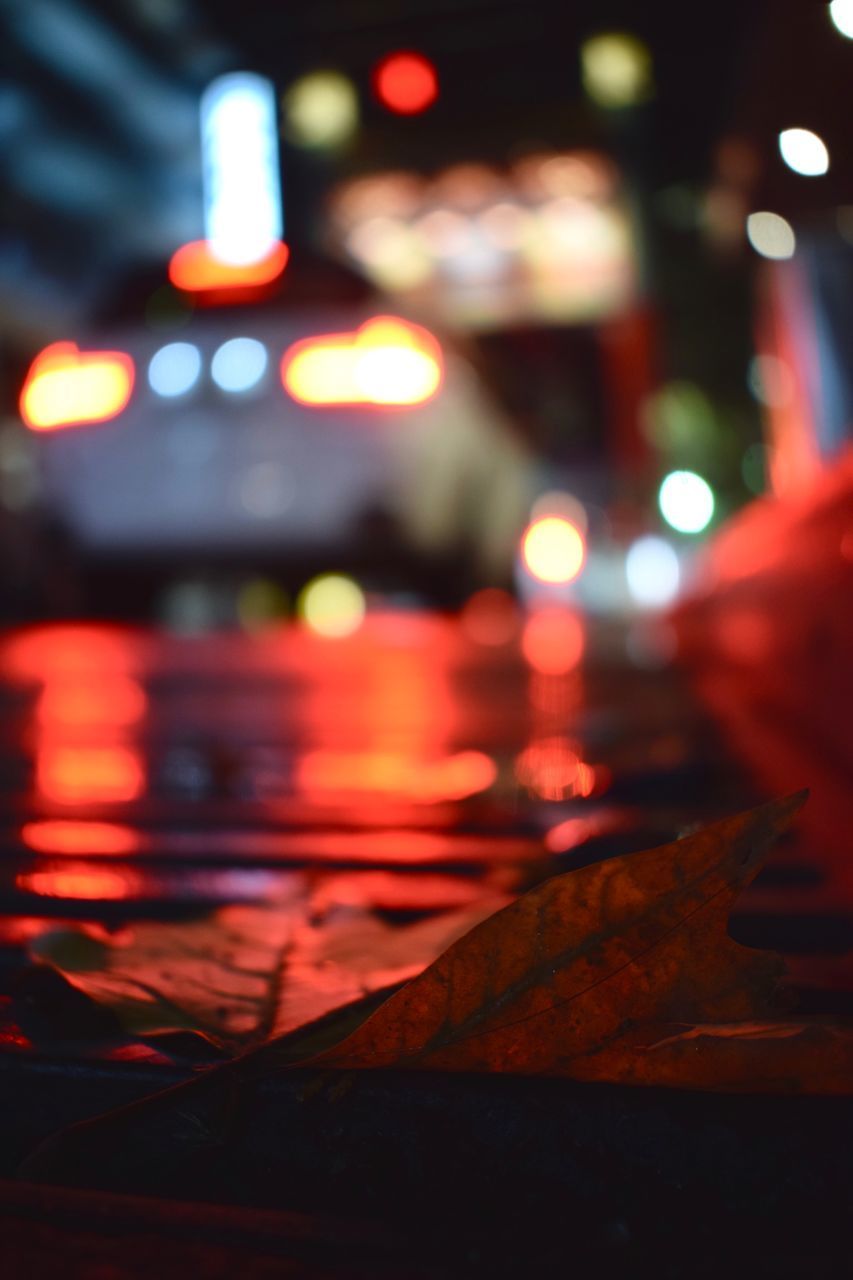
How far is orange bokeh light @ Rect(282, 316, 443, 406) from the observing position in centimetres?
466

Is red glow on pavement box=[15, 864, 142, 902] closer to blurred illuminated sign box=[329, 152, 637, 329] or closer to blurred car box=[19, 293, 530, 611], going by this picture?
blurred car box=[19, 293, 530, 611]

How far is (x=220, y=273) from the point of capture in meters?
5.06

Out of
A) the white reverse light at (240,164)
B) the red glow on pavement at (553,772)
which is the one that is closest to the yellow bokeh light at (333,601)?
the white reverse light at (240,164)

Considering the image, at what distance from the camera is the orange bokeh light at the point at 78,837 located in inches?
43.5

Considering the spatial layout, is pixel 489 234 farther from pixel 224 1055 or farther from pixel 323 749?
pixel 224 1055

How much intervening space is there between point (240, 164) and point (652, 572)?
256 inches

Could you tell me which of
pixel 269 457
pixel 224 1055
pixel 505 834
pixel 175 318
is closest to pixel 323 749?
pixel 505 834

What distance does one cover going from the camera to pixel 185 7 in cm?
898

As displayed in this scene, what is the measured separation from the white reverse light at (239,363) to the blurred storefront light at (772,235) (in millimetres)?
2542

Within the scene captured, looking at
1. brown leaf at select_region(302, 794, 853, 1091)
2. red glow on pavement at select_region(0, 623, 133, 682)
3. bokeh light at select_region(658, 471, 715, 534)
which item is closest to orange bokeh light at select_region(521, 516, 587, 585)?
bokeh light at select_region(658, 471, 715, 534)

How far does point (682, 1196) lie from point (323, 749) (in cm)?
142

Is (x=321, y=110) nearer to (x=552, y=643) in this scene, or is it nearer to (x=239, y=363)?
(x=239, y=363)

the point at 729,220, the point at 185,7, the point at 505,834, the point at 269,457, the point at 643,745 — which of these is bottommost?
the point at 505,834

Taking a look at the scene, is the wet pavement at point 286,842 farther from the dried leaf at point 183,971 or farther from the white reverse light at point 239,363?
the white reverse light at point 239,363
